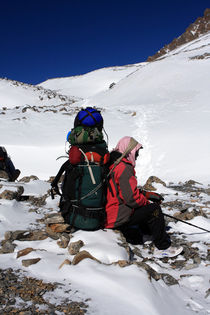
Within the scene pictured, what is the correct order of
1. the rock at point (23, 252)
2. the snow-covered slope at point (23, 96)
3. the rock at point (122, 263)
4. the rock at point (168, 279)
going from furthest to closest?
the snow-covered slope at point (23, 96) → the rock at point (23, 252) → the rock at point (168, 279) → the rock at point (122, 263)

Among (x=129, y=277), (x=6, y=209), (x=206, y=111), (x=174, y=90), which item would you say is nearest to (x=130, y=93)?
(x=174, y=90)

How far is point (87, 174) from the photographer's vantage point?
3318 mm

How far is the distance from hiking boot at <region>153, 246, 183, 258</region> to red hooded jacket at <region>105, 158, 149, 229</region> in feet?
1.98

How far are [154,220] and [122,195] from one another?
2.01ft

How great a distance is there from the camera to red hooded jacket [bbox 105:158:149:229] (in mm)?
3318

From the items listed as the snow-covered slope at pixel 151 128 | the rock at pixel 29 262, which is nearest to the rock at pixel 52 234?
the rock at pixel 29 262

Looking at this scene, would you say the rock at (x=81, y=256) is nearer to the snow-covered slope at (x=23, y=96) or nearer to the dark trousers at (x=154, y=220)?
the dark trousers at (x=154, y=220)

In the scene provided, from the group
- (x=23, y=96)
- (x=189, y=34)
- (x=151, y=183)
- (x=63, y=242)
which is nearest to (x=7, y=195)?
(x=63, y=242)

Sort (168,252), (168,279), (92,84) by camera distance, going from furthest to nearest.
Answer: (92,84)
(168,252)
(168,279)

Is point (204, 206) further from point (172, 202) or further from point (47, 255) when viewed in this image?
point (47, 255)

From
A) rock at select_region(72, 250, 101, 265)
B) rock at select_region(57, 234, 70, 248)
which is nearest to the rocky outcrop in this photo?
rock at select_region(57, 234, 70, 248)

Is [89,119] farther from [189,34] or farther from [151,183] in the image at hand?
[189,34]

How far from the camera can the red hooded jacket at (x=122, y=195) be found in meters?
3.32

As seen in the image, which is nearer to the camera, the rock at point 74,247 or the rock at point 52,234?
the rock at point 74,247
